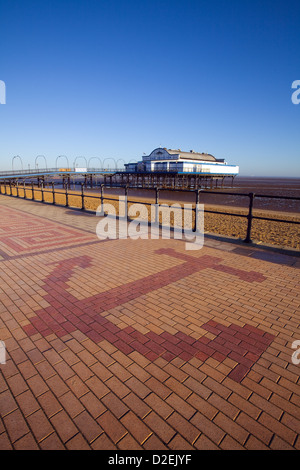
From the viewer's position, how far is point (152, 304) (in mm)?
3805

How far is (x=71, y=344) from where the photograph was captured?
2.93 meters

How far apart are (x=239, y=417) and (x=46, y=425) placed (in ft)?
5.01

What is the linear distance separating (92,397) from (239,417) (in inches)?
48.5

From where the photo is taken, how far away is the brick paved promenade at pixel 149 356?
6.55 ft

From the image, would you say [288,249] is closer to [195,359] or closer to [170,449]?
[195,359]

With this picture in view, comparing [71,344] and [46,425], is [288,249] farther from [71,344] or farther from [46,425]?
[46,425]

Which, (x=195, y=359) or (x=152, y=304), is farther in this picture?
(x=152, y=304)

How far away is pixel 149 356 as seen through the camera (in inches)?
108

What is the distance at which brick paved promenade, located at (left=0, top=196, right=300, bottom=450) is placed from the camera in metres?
2.00

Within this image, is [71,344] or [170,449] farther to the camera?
[71,344]

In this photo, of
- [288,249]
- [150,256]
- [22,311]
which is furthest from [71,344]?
[288,249]
